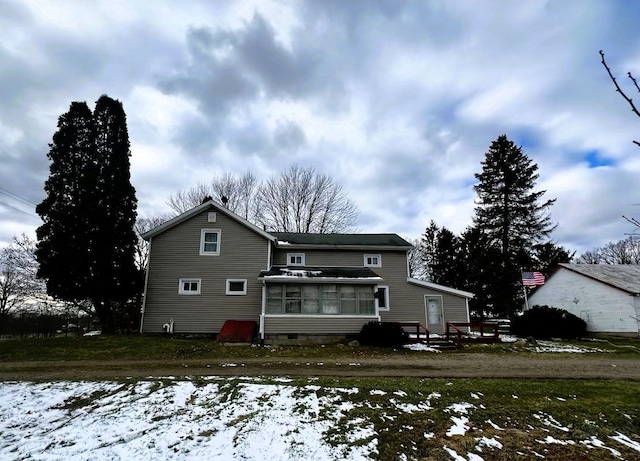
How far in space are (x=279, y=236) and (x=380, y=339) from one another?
1012cm

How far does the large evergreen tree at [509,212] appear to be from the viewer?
102 ft

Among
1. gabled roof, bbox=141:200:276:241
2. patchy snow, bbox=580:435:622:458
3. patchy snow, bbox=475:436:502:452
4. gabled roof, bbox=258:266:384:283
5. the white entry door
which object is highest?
gabled roof, bbox=141:200:276:241

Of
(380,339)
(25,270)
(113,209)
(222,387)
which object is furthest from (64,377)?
(25,270)

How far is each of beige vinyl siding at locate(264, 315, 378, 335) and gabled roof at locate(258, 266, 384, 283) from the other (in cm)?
179

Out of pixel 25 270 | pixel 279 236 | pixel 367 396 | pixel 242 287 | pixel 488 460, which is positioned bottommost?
pixel 488 460

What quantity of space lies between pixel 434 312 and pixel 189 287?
46.9ft

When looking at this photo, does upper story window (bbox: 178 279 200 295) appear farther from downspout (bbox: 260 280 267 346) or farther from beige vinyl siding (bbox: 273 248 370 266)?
beige vinyl siding (bbox: 273 248 370 266)

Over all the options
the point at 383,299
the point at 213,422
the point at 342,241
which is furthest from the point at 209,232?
the point at 213,422

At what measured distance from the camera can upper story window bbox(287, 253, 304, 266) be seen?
21828 millimetres

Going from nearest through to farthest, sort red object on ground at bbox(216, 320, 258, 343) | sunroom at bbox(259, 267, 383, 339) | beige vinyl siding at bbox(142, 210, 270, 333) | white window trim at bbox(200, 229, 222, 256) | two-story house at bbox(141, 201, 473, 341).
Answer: red object on ground at bbox(216, 320, 258, 343) < sunroom at bbox(259, 267, 383, 339) < two-story house at bbox(141, 201, 473, 341) < beige vinyl siding at bbox(142, 210, 270, 333) < white window trim at bbox(200, 229, 222, 256)

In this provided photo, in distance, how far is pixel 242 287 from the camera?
63.8 ft

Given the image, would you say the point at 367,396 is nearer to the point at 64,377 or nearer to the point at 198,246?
the point at 64,377

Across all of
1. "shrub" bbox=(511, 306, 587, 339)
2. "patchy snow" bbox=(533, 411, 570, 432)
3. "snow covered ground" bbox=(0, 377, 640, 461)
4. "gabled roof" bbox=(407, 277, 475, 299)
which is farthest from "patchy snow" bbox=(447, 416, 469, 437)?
"shrub" bbox=(511, 306, 587, 339)

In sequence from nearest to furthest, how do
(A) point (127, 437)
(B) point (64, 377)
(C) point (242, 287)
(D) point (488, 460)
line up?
(D) point (488, 460), (A) point (127, 437), (B) point (64, 377), (C) point (242, 287)
